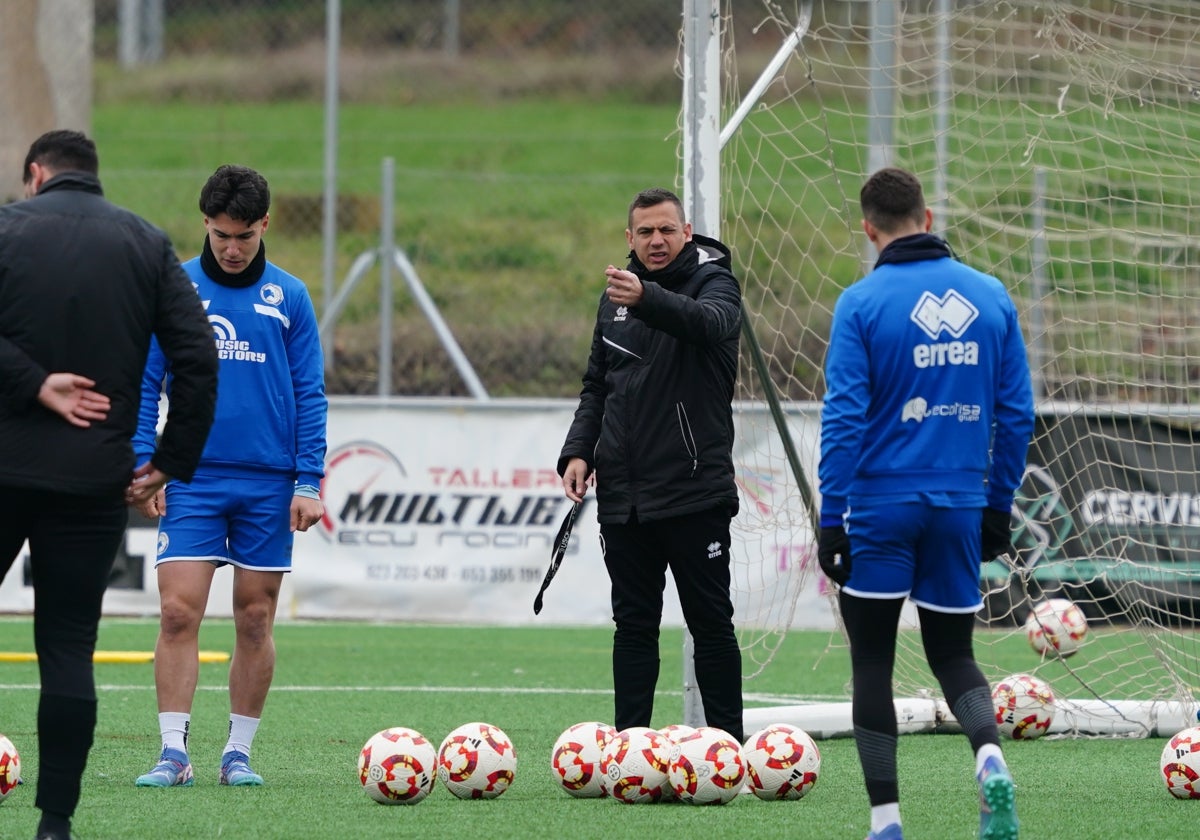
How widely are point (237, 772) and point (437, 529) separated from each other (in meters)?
6.24

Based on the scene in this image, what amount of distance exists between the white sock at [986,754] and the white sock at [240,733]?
260 cm

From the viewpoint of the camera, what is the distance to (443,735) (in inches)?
290

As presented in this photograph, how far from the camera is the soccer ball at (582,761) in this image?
19.2 feet

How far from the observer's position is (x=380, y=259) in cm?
1246

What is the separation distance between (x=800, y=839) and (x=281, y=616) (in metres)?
7.77

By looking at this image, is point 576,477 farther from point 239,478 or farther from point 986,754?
Result: point 986,754

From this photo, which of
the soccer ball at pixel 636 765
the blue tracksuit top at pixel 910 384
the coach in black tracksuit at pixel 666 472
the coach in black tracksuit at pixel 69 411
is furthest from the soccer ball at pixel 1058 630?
the coach in black tracksuit at pixel 69 411

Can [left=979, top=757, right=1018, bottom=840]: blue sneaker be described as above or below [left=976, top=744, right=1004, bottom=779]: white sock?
below

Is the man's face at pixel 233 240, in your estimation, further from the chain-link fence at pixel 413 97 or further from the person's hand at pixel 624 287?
the chain-link fence at pixel 413 97

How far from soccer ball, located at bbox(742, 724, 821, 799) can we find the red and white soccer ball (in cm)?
104

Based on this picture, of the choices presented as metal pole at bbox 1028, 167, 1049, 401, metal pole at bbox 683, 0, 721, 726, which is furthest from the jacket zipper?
metal pole at bbox 1028, 167, 1049, 401

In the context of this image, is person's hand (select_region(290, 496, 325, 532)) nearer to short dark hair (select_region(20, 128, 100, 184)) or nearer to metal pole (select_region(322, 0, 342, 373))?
short dark hair (select_region(20, 128, 100, 184))

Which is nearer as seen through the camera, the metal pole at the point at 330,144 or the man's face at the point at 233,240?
the man's face at the point at 233,240

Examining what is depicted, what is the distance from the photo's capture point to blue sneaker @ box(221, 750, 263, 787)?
6.08 m
